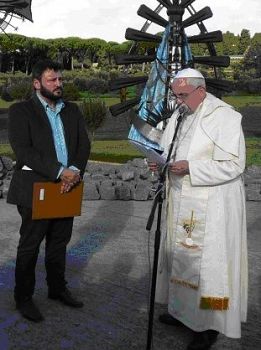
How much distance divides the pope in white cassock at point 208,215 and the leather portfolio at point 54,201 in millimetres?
664

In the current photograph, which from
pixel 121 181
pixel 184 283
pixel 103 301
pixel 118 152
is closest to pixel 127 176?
pixel 121 181

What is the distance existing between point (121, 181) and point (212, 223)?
605 centimetres

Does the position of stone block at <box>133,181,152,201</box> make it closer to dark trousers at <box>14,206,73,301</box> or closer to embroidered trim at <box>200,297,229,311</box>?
dark trousers at <box>14,206,73,301</box>

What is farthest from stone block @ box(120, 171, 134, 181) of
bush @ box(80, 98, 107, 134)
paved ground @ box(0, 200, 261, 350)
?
bush @ box(80, 98, 107, 134)

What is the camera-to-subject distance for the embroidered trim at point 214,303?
133 inches

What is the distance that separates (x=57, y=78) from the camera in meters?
3.78

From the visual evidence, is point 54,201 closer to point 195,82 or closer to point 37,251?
point 37,251

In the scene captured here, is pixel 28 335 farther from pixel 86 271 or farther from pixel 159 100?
pixel 159 100

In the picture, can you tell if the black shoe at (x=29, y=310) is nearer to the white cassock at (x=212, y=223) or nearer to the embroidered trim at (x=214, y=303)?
the white cassock at (x=212, y=223)

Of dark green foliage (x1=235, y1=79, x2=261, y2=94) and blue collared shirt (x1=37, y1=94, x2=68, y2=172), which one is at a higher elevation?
blue collared shirt (x1=37, y1=94, x2=68, y2=172)

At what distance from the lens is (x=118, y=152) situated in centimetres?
1295

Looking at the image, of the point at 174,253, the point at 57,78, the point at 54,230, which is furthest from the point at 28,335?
the point at 57,78

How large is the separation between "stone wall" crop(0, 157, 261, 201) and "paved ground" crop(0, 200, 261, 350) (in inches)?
62.6

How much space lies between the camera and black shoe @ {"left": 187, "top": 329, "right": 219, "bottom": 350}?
11.4 ft
